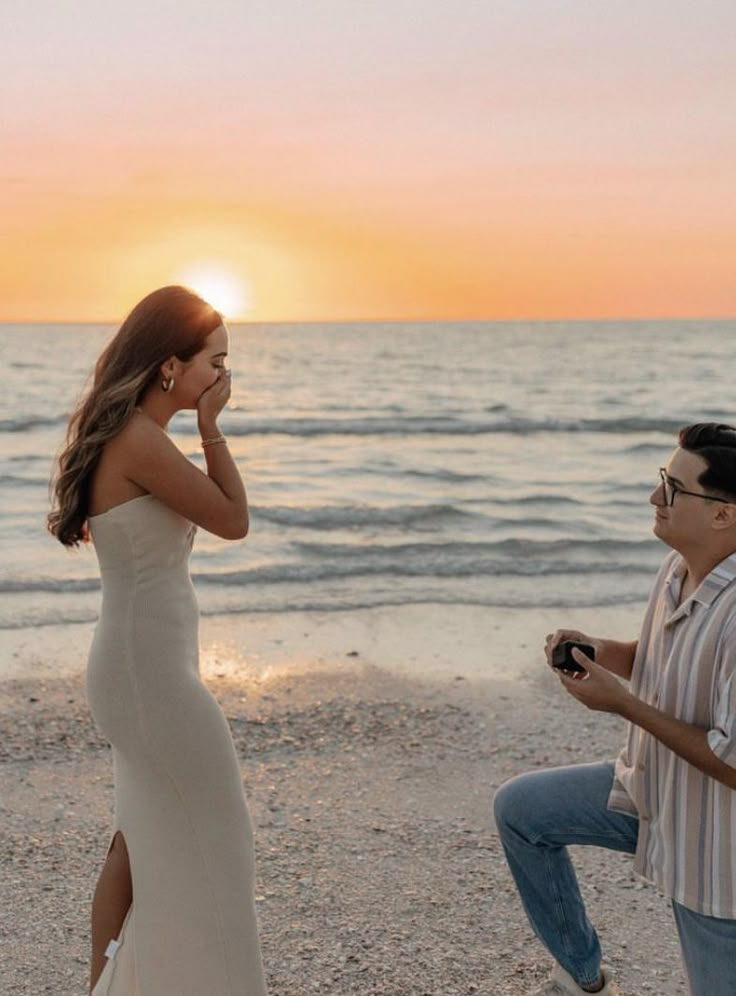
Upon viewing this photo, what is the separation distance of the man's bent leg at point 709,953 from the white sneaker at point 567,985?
0.77 m

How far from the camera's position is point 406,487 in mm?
18156

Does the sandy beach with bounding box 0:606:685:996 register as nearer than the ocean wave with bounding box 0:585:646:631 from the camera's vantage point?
Yes

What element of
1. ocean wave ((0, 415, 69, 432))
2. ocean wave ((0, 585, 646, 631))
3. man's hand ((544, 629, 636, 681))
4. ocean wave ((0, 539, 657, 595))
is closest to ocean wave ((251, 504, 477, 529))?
ocean wave ((0, 539, 657, 595))

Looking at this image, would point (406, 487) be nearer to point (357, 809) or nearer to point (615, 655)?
point (357, 809)

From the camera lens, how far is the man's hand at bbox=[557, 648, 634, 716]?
281cm

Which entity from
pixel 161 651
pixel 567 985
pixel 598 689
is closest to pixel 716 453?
pixel 598 689

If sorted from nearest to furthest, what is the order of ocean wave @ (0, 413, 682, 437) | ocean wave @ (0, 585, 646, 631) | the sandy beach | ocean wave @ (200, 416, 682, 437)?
1. the sandy beach
2. ocean wave @ (0, 585, 646, 631)
3. ocean wave @ (0, 413, 682, 437)
4. ocean wave @ (200, 416, 682, 437)

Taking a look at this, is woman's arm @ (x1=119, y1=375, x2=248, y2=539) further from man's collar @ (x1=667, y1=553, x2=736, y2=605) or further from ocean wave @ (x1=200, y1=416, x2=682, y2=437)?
ocean wave @ (x1=200, y1=416, x2=682, y2=437)

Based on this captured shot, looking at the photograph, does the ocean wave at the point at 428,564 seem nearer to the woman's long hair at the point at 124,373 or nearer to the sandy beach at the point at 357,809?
the sandy beach at the point at 357,809

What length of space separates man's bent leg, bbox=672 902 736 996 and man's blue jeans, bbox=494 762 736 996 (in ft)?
1.38

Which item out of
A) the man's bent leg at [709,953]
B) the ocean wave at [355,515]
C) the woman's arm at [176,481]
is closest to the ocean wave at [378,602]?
the ocean wave at [355,515]

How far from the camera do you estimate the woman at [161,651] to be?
114 inches

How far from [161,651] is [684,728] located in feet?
4.54

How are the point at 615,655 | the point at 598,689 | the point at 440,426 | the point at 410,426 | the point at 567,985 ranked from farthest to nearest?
the point at 440,426, the point at 410,426, the point at 567,985, the point at 615,655, the point at 598,689
